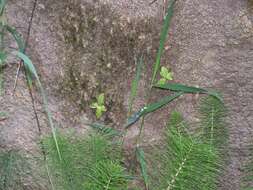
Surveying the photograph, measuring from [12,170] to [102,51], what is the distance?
433mm

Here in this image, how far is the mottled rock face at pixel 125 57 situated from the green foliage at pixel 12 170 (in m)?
0.04

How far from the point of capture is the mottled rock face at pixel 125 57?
1.60 meters

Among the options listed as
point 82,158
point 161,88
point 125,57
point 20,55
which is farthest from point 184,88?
point 20,55

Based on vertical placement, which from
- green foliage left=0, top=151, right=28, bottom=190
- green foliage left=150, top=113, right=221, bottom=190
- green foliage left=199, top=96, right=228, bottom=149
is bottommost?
green foliage left=0, top=151, right=28, bottom=190

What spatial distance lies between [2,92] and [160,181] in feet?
1.74

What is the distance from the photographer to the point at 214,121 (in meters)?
1.57

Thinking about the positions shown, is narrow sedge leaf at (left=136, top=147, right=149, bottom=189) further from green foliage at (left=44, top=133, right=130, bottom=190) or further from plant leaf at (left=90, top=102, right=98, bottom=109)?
plant leaf at (left=90, top=102, right=98, bottom=109)

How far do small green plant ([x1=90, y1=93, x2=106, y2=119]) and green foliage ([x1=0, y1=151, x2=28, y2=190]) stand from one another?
0.85 feet

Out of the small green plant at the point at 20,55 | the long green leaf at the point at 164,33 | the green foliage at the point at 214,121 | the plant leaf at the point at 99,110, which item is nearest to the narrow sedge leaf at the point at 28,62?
the small green plant at the point at 20,55

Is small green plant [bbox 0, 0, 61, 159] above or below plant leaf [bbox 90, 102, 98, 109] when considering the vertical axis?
above

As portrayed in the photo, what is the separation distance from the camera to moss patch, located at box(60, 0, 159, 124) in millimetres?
1625

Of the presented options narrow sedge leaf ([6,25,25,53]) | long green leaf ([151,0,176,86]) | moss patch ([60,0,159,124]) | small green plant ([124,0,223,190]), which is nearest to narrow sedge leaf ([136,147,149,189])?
small green plant ([124,0,223,190])

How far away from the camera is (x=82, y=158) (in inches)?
62.8

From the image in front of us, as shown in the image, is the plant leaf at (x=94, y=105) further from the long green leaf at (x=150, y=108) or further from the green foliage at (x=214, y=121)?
the green foliage at (x=214, y=121)
